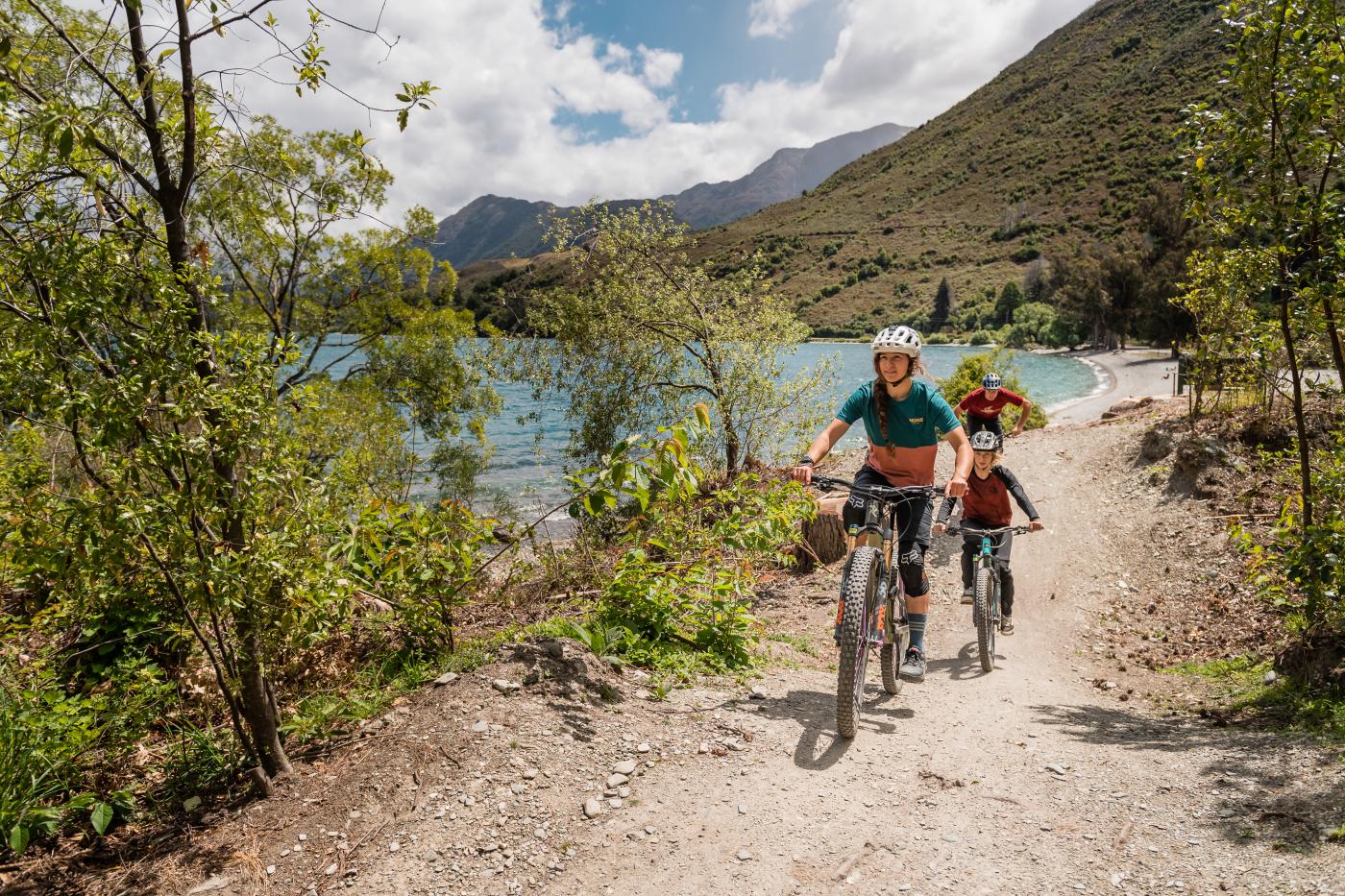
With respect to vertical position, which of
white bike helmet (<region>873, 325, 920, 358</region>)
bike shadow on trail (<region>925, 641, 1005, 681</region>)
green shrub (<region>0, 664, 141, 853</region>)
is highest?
white bike helmet (<region>873, 325, 920, 358</region>)

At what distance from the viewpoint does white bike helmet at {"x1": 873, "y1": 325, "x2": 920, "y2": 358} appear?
500 centimetres

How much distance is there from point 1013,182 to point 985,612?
486 ft

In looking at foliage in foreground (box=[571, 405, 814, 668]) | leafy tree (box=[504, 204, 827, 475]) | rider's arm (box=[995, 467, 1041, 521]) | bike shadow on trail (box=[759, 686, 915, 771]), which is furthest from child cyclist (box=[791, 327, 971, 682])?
leafy tree (box=[504, 204, 827, 475])

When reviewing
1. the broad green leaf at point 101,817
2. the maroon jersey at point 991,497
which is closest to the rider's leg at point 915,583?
the maroon jersey at point 991,497

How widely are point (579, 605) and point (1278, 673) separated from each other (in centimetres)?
593

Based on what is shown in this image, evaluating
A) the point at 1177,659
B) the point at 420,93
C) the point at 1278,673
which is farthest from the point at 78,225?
the point at 1177,659

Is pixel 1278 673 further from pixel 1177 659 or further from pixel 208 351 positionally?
pixel 208 351

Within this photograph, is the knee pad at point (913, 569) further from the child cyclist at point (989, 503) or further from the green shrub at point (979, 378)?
the green shrub at point (979, 378)

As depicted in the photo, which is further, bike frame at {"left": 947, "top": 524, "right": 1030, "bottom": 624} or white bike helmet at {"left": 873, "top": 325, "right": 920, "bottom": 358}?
bike frame at {"left": 947, "top": 524, "right": 1030, "bottom": 624}

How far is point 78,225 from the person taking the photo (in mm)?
3014

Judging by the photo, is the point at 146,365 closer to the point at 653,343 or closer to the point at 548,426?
the point at 653,343

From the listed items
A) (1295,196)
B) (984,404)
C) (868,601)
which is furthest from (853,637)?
(984,404)

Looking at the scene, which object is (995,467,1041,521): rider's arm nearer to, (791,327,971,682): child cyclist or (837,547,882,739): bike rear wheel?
(791,327,971,682): child cyclist

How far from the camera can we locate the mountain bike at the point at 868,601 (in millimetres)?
4465
